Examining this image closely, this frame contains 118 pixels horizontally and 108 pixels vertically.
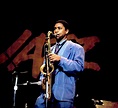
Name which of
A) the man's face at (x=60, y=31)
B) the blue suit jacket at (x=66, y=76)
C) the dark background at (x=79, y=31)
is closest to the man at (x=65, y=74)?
the blue suit jacket at (x=66, y=76)

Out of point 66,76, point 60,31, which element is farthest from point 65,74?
point 60,31

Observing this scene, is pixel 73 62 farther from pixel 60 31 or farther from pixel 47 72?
pixel 60 31

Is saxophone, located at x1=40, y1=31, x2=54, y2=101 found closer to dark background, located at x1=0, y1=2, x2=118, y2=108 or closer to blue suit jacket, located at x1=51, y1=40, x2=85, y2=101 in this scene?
blue suit jacket, located at x1=51, y1=40, x2=85, y2=101

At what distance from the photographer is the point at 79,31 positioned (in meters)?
6.13

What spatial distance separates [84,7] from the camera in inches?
241

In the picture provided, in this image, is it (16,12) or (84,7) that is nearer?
(84,7)

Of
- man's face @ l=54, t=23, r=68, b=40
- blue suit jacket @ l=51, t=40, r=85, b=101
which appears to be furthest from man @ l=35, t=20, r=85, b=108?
man's face @ l=54, t=23, r=68, b=40

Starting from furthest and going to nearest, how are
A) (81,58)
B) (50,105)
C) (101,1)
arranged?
(101,1) < (81,58) < (50,105)
